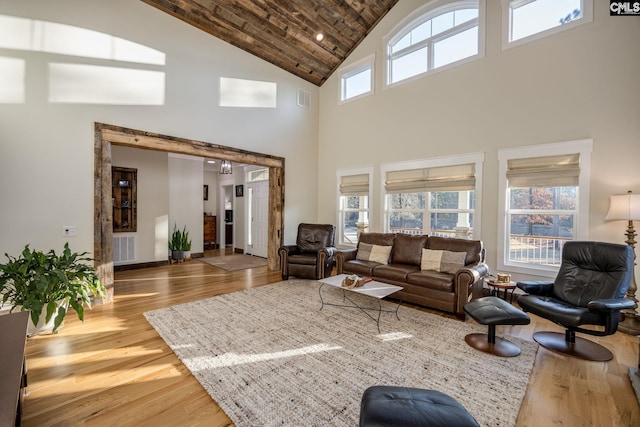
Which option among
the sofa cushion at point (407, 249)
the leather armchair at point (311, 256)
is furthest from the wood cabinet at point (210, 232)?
the sofa cushion at point (407, 249)

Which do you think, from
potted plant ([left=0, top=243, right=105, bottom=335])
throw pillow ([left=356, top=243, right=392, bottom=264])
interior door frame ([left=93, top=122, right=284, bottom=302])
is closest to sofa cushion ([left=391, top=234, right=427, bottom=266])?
throw pillow ([left=356, top=243, right=392, bottom=264])

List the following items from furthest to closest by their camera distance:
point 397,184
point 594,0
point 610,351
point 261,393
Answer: point 397,184, point 594,0, point 610,351, point 261,393

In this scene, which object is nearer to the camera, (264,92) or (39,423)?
(39,423)

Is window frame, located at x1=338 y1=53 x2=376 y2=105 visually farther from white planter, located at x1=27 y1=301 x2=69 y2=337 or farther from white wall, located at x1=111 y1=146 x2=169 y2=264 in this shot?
white planter, located at x1=27 y1=301 x2=69 y2=337

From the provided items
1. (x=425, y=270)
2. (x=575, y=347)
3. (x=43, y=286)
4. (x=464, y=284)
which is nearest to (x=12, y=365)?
(x=43, y=286)

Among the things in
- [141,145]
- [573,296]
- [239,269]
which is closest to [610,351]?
[573,296]

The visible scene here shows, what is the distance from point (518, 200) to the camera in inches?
169

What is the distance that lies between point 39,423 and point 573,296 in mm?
Result: 4706

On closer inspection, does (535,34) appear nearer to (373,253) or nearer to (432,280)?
(432,280)

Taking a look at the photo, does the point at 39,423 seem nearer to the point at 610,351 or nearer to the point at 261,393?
the point at 261,393

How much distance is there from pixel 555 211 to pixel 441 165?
5.78 ft

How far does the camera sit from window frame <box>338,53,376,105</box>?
5.98m

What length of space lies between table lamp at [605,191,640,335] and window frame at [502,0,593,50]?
232cm

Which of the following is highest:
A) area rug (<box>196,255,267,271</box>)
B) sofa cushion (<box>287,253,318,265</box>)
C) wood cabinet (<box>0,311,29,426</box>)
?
wood cabinet (<box>0,311,29,426</box>)
